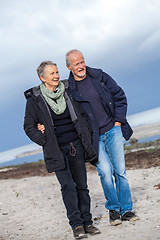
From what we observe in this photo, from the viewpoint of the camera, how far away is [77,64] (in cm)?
451

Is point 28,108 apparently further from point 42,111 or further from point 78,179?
point 78,179

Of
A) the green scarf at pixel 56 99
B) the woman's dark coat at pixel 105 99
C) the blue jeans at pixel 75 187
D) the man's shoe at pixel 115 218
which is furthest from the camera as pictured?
the man's shoe at pixel 115 218

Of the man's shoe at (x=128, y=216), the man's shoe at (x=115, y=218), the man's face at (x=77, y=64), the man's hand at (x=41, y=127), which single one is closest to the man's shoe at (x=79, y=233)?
the man's shoe at (x=115, y=218)

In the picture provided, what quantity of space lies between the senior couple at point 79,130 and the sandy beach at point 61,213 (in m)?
0.33

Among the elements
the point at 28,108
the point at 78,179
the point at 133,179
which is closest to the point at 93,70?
the point at 28,108

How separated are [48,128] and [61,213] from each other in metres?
2.88

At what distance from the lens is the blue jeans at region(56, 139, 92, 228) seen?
4434mm

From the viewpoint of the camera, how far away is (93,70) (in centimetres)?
471

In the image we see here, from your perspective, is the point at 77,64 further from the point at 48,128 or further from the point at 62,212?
the point at 62,212

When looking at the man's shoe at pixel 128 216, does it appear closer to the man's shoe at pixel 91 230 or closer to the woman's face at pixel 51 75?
the man's shoe at pixel 91 230

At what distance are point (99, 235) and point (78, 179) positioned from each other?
2.65 feet

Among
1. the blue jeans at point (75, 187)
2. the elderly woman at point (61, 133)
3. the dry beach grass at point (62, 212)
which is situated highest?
the elderly woman at point (61, 133)

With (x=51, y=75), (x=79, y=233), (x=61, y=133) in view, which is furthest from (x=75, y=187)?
(x=51, y=75)

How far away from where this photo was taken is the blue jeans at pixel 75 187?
14.5 ft
